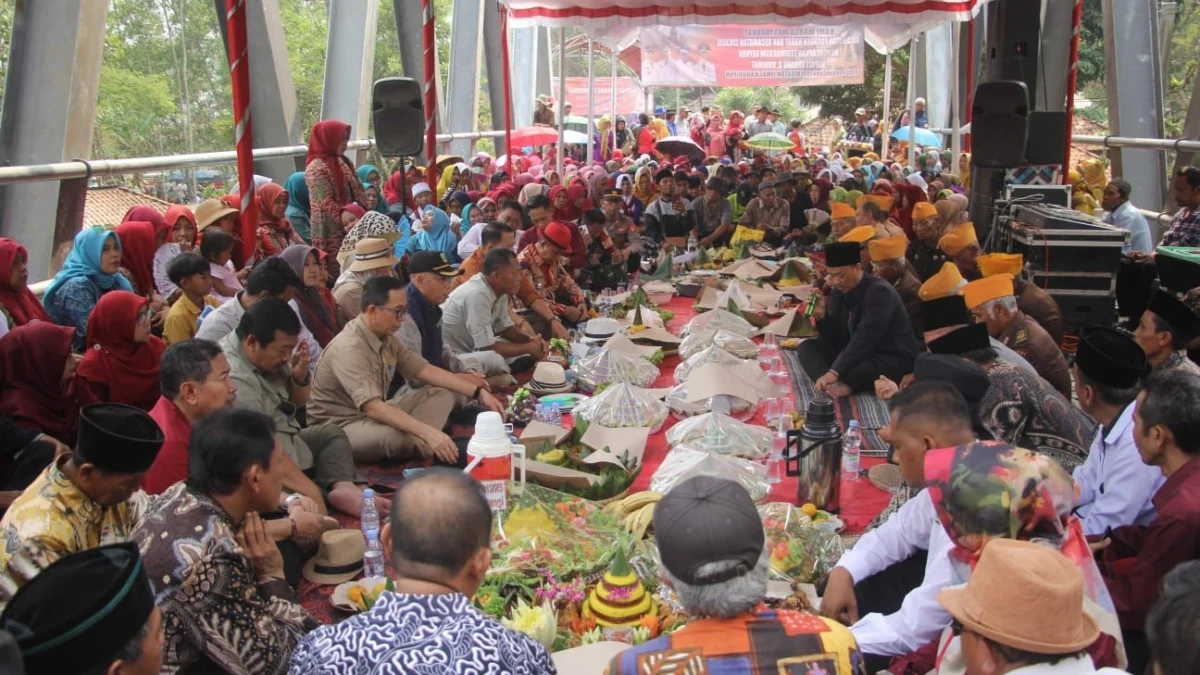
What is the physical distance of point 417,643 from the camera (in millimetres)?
1693

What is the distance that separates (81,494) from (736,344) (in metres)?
3.90

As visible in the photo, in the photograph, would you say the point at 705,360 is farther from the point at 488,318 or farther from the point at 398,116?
the point at 398,116

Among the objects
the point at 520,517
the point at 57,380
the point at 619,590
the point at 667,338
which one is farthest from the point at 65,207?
the point at 619,590

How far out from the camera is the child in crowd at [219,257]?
5422 mm

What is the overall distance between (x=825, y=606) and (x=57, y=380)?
300cm

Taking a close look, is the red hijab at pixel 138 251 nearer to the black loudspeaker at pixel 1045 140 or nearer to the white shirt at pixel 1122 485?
the white shirt at pixel 1122 485

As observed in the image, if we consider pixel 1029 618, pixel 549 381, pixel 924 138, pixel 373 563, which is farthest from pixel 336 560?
pixel 924 138

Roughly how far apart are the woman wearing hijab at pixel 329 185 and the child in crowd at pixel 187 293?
2228 millimetres

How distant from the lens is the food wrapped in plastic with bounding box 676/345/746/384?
5020mm

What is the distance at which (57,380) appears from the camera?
3.77 metres

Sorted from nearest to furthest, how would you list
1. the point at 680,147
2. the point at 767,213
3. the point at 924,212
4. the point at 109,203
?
the point at 109,203
the point at 924,212
the point at 767,213
the point at 680,147

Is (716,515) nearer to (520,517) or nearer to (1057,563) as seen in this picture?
(1057,563)

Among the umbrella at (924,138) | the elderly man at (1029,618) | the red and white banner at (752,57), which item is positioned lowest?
the elderly man at (1029,618)

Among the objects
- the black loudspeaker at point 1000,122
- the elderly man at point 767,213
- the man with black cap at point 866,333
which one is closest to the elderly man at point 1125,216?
the black loudspeaker at point 1000,122
